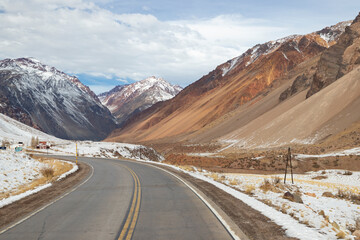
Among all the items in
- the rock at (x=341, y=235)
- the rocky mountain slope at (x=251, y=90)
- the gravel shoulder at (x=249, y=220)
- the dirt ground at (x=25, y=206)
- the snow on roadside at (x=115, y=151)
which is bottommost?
the dirt ground at (x=25, y=206)

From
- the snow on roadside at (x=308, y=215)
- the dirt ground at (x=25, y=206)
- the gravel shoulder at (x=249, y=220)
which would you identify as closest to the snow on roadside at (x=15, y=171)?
the dirt ground at (x=25, y=206)

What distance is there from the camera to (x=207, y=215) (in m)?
10.4

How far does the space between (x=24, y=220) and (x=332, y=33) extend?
178604 mm

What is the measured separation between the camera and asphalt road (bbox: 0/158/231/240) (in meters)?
8.41

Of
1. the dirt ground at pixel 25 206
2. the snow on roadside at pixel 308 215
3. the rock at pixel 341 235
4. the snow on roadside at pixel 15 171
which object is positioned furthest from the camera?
the snow on roadside at pixel 15 171

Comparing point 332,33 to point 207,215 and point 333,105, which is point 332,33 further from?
point 207,215

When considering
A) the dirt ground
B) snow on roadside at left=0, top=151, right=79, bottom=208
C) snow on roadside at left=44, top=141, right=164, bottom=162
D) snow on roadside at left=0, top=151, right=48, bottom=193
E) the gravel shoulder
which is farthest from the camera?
snow on roadside at left=44, top=141, right=164, bottom=162

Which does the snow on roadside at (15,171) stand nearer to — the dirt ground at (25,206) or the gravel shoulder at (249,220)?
the dirt ground at (25,206)

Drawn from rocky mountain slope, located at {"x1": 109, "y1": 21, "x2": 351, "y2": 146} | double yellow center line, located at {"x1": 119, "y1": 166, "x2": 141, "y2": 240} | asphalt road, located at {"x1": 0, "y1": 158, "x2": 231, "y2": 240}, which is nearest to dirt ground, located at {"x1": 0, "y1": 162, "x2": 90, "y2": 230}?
asphalt road, located at {"x1": 0, "y1": 158, "x2": 231, "y2": 240}

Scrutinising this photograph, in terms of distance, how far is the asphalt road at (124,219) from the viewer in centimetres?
841

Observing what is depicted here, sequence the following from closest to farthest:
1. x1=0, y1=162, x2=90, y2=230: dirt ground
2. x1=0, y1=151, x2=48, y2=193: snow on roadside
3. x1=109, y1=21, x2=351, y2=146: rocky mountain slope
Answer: x1=0, y1=162, x2=90, y2=230: dirt ground < x1=0, y1=151, x2=48, y2=193: snow on roadside < x1=109, y1=21, x2=351, y2=146: rocky mountain slope

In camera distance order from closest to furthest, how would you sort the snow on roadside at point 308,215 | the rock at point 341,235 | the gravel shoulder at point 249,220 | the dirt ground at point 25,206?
the rock at point 341,235 < the gravel shoulder at point 249,220 < the snow on roadside at point 308,215 < the dirt ground at point 25,206

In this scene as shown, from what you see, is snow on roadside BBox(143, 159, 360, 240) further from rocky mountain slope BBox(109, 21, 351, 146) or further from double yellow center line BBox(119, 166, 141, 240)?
rocky mountain slope BBox(109, 21, 351, 146)

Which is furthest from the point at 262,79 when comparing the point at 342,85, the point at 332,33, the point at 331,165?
the point at 331,165
